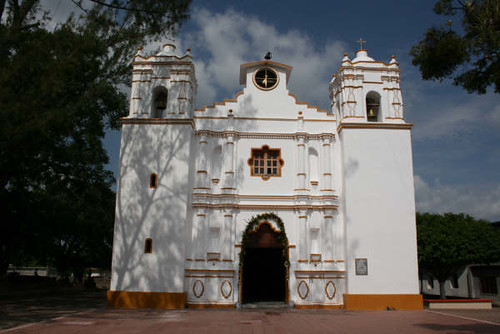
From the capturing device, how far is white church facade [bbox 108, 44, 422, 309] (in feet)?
49.3

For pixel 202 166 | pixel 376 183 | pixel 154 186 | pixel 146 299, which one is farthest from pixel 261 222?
pixel 146 299

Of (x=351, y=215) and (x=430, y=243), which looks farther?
(x=430, y=243)

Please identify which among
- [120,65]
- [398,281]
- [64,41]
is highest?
[120,65]

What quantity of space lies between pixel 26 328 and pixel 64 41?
7067 millimetres

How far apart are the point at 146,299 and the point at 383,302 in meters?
8.55

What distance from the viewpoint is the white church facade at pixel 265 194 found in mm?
15031

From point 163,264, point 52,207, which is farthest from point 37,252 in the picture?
point 163,264

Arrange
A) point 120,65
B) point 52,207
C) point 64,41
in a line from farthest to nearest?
1. point 52,207
2. point 120,65
3. point 64,41

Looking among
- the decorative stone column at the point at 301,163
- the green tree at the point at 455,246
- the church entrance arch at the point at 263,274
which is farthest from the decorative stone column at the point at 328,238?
the green tree at the point at 455,246

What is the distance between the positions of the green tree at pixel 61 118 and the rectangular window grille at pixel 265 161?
6.38m

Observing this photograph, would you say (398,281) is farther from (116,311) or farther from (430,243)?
(116,311)

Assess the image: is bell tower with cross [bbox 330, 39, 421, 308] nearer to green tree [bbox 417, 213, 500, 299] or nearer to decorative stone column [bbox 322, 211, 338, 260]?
decorative stone column [bbox 322, 211, 338, 260]

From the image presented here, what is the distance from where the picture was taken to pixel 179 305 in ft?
48.0

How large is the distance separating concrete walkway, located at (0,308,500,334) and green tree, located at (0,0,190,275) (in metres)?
4.94
